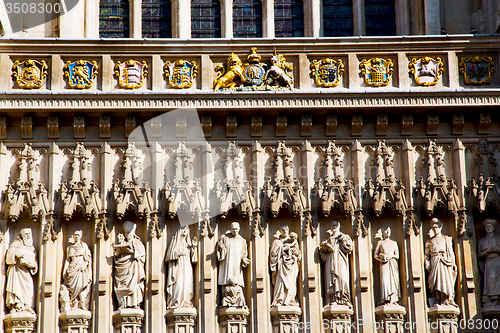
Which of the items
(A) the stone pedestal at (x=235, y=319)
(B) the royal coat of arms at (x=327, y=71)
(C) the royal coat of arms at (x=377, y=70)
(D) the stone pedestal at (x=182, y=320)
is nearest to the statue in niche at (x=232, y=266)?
(A) the stone pedestal at (x=235, y=319)

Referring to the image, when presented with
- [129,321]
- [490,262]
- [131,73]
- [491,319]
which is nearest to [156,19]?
[131,73]

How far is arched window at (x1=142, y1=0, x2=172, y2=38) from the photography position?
2156 cm

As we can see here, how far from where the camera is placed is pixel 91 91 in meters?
18.9

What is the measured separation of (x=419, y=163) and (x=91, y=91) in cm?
637

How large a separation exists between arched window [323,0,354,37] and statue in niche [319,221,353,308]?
16.3 feet

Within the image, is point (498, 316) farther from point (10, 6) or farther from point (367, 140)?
point (10, 6)

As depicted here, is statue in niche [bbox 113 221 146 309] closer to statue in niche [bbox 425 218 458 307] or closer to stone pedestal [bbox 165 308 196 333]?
stone pedestal [bbox 165 308 196 333]

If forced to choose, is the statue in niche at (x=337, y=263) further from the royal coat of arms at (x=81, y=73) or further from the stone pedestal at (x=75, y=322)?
the royal coat of arms at (x=81, y=73)

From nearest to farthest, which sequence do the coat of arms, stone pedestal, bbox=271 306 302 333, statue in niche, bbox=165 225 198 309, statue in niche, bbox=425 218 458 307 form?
1. stone pedestal, bbox=271 306 302 333
2. statue in niche, bbox=165 225 198 309
3. statue in niche, bbox=425 218 458 307
4. the coat of arms

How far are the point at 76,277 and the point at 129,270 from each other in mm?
961

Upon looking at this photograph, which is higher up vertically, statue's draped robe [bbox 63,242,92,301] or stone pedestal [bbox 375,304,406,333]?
statue's draped robe [bbox 63,242,92,301]

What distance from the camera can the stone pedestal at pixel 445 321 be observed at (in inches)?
711

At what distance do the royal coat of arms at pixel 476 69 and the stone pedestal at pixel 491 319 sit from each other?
14.4 ft

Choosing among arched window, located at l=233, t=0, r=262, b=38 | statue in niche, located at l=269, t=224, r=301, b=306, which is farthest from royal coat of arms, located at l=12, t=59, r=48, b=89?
statue in niche, located at l=269, t=224, r=301, b=306
